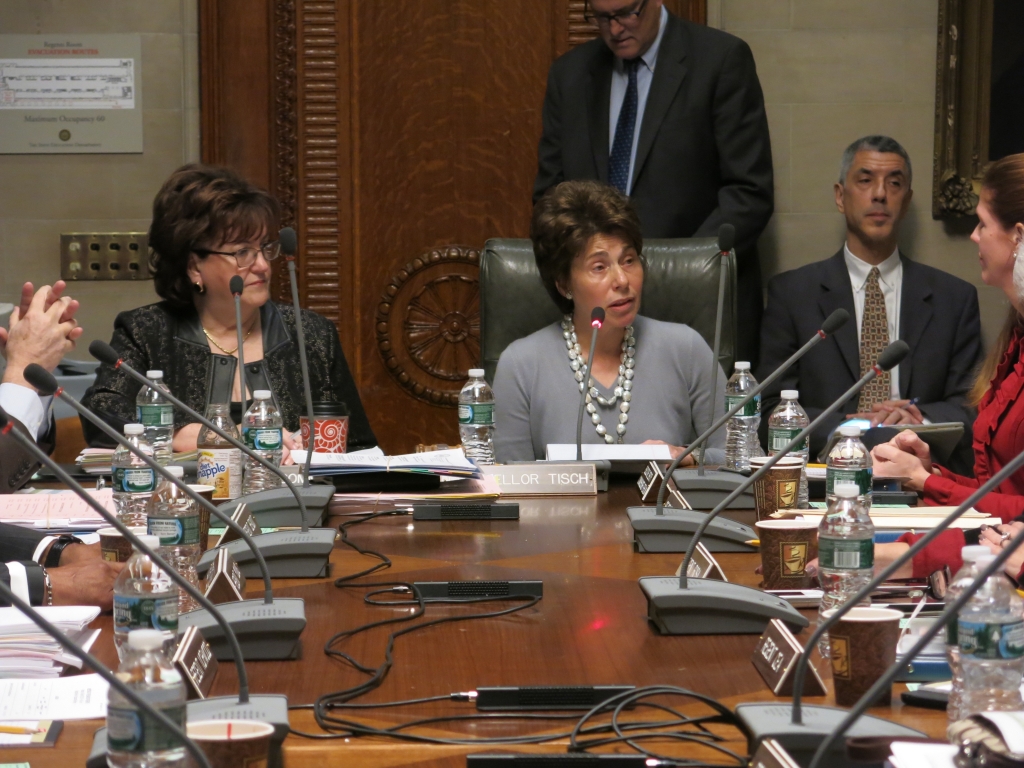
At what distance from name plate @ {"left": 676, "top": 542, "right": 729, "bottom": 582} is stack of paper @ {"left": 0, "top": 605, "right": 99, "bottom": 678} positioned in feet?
2.28

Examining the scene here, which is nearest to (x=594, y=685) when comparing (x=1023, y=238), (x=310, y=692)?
(x=310, y=692)

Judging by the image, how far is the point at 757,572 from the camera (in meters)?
1.75

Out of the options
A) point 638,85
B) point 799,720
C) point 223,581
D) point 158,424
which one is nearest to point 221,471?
point 158,424

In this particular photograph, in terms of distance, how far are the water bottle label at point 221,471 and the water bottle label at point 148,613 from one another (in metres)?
0.90

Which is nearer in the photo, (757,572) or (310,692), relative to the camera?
(310,692)

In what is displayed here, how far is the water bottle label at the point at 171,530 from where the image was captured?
5.39 feet

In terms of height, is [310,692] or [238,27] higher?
[238,27]

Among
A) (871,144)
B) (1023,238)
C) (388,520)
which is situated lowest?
(388,520)

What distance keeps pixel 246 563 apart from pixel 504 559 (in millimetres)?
371

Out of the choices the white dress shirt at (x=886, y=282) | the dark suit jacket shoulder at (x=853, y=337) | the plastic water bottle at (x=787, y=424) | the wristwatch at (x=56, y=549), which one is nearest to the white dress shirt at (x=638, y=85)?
the dark suit jacket shoulder at (x=853, y=337)

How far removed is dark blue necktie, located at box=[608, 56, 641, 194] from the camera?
3826 mm

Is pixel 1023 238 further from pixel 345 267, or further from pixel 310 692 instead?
pixel 345 267

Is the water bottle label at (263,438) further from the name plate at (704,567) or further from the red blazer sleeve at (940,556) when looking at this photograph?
the red blazer sleeve at (940,556)

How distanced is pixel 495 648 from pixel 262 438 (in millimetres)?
1038
